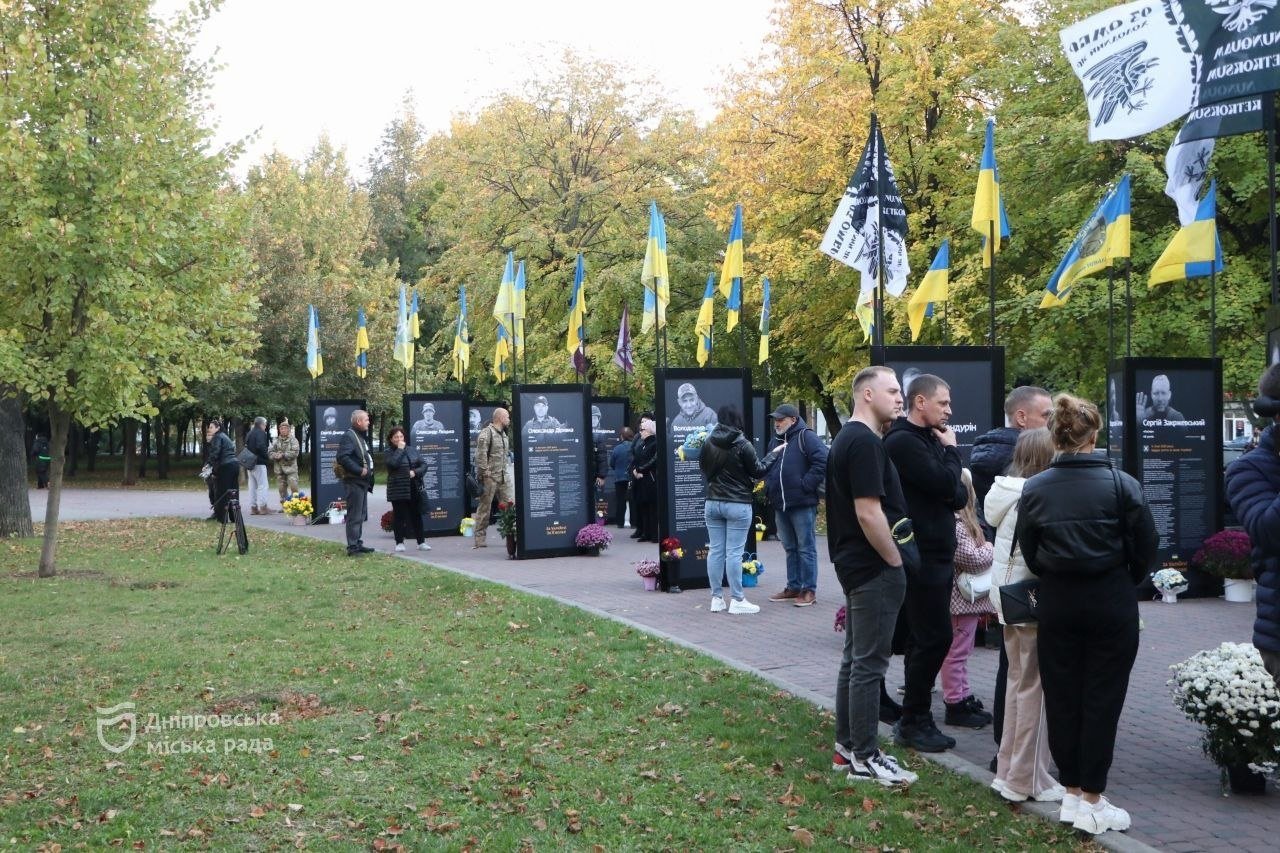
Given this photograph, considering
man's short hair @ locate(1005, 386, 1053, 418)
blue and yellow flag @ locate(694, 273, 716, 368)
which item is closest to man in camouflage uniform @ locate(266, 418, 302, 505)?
blue and yellow flag @ locate(694, 273, 716, 368)

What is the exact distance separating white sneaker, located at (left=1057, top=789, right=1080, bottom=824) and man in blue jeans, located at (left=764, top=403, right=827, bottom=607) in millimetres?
6848

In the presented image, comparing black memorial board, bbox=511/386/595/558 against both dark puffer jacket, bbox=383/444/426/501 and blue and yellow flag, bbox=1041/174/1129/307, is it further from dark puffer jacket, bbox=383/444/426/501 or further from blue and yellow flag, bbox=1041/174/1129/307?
blue and yellow flag, bbox=1041/174/1129/307

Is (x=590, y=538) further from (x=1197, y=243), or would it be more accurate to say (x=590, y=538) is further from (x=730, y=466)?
(x=1197, y=243)

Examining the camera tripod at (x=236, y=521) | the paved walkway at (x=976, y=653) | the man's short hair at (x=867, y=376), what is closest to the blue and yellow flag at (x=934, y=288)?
the paved walkway at (x=976, y=653)

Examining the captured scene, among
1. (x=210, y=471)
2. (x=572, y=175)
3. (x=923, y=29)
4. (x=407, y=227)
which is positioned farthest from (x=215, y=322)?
(x=407, y=227)

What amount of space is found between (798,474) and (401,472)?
7.86 m

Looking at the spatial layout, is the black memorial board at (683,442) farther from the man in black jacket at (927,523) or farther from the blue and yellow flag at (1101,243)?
the man in black jacket at (927,523)

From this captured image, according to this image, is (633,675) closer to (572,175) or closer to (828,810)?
(828,810)

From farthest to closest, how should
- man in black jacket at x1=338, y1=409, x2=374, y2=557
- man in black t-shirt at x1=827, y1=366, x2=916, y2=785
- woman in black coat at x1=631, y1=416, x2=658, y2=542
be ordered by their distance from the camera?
1. woman in black coat at x1=631, y1=416, x2=658, y2=542
2. man in black jacket at x1=338, y1=409, x2=374, y2=557
3. man in black t-shirt at x1=827, y1=366, x2=916, y2=785

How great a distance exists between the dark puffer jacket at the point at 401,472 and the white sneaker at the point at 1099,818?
46.4 feet

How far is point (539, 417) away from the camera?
17.7 metres

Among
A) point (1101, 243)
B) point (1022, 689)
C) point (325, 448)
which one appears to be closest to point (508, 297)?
point (325, 448)

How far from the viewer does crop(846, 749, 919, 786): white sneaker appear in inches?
240
